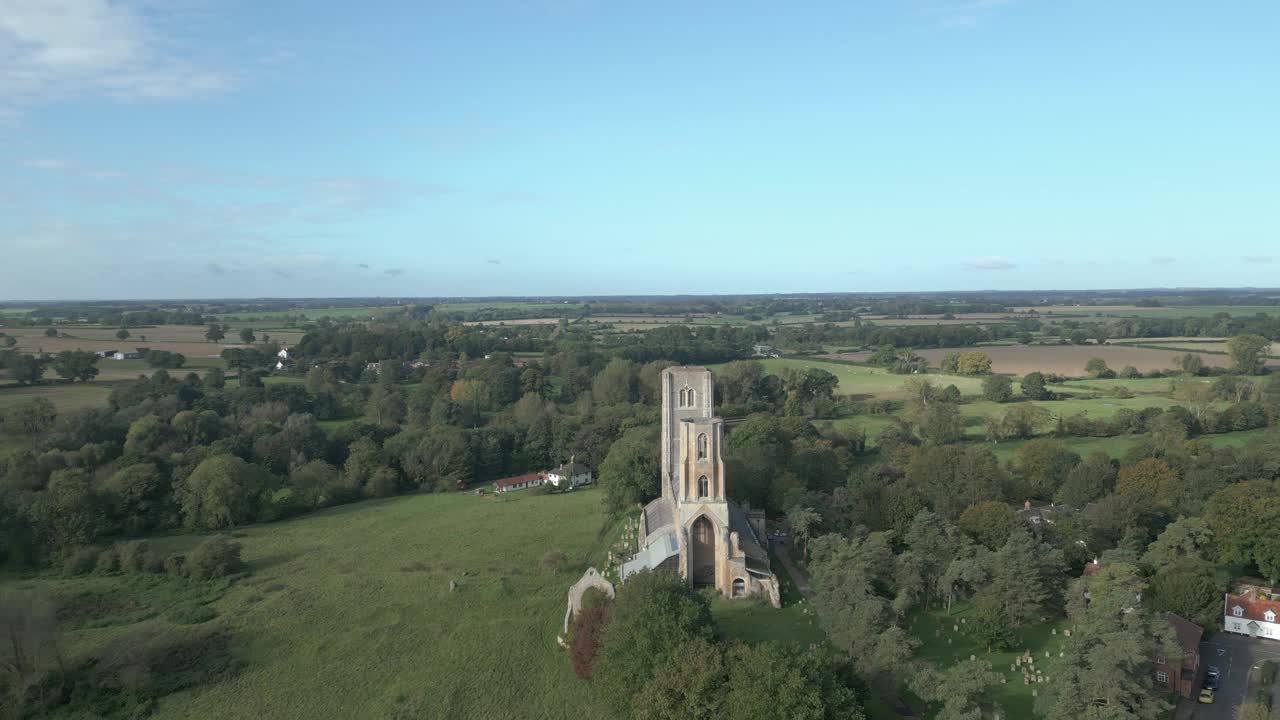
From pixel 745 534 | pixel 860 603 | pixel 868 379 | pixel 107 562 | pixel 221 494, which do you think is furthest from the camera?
pixel 868 379

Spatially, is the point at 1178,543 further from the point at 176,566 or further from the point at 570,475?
the point at 176,566

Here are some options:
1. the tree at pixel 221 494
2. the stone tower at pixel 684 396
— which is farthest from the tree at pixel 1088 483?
the tree at pixel 221 494

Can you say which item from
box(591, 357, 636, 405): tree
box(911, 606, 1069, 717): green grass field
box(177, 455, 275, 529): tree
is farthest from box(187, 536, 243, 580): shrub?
box(591, 357, 636, 405): tree

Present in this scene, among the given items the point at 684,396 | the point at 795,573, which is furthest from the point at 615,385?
the point at 795,573

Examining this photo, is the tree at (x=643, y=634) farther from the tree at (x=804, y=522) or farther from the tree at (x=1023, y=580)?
the tree at (x=804, y=522)

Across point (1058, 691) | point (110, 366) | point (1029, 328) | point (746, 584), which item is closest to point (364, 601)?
point (746, 584)
